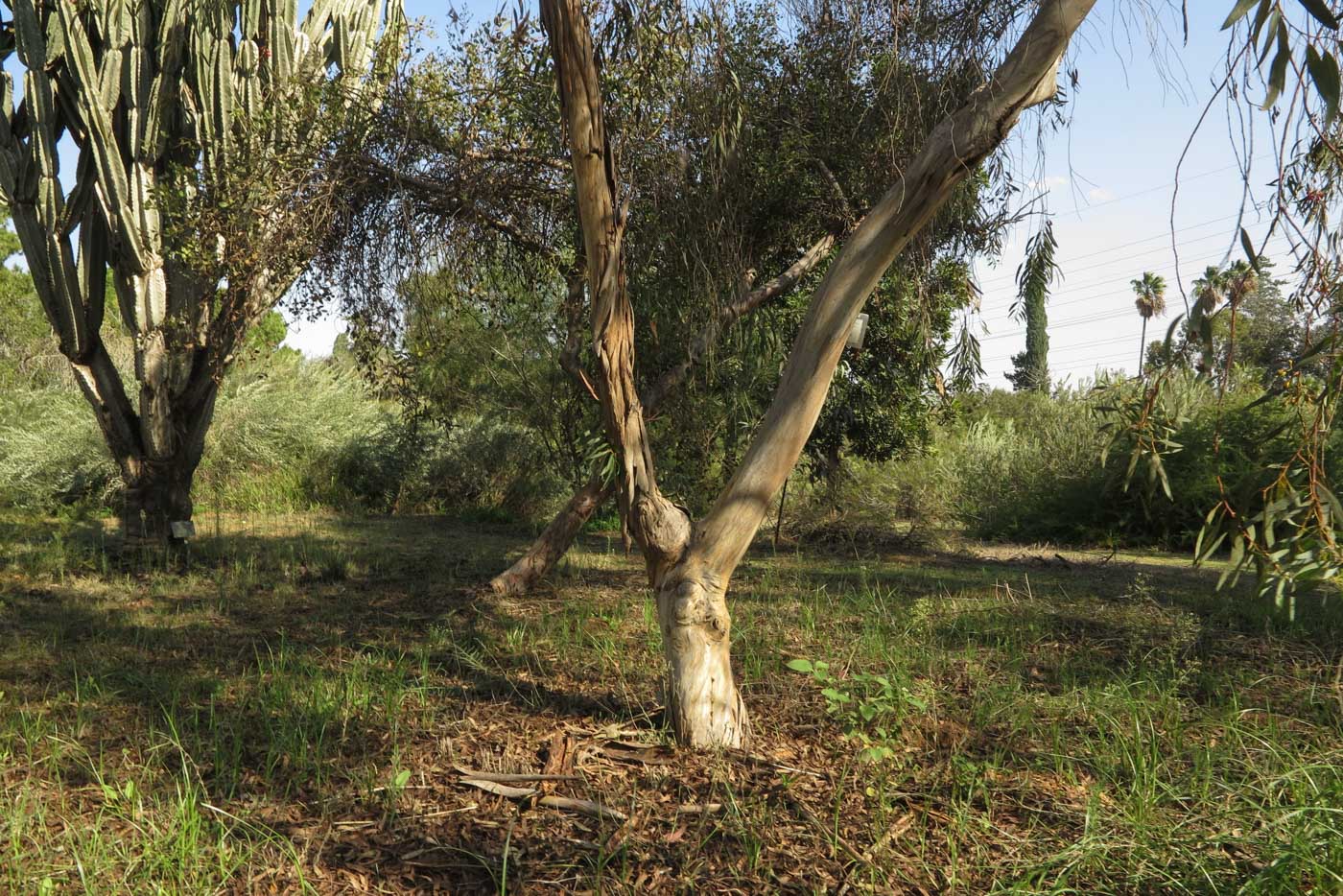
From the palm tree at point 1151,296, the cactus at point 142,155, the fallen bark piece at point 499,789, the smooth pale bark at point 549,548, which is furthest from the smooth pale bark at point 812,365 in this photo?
the palm tree at point 1151,296

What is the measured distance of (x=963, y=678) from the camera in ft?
15.4

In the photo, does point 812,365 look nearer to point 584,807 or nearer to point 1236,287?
point 1236,287

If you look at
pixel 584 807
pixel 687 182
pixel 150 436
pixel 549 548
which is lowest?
pixel 584 807

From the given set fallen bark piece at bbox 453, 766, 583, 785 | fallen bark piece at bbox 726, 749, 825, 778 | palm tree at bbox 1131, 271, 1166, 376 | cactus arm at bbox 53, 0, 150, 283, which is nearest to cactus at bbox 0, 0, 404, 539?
cactus arm at bbox 53, 0, 150, 283

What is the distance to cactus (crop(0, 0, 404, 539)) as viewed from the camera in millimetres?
7926

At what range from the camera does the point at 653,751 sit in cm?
384

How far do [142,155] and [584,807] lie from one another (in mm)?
7312

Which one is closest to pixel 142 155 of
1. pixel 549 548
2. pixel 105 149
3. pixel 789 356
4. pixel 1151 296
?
pixel 105 149

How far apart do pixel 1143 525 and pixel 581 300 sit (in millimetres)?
9139

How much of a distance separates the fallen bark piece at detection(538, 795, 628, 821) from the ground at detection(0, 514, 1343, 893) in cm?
1

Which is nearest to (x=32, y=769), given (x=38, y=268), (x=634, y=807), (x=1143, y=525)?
(x=634, y=807)

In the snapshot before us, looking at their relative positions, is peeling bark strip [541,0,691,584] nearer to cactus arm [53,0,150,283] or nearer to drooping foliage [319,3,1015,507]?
drooping foliage [319,3,1015,507]

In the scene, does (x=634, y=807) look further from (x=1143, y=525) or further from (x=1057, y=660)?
(x=1143, y=525)

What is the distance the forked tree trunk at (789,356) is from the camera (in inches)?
130
